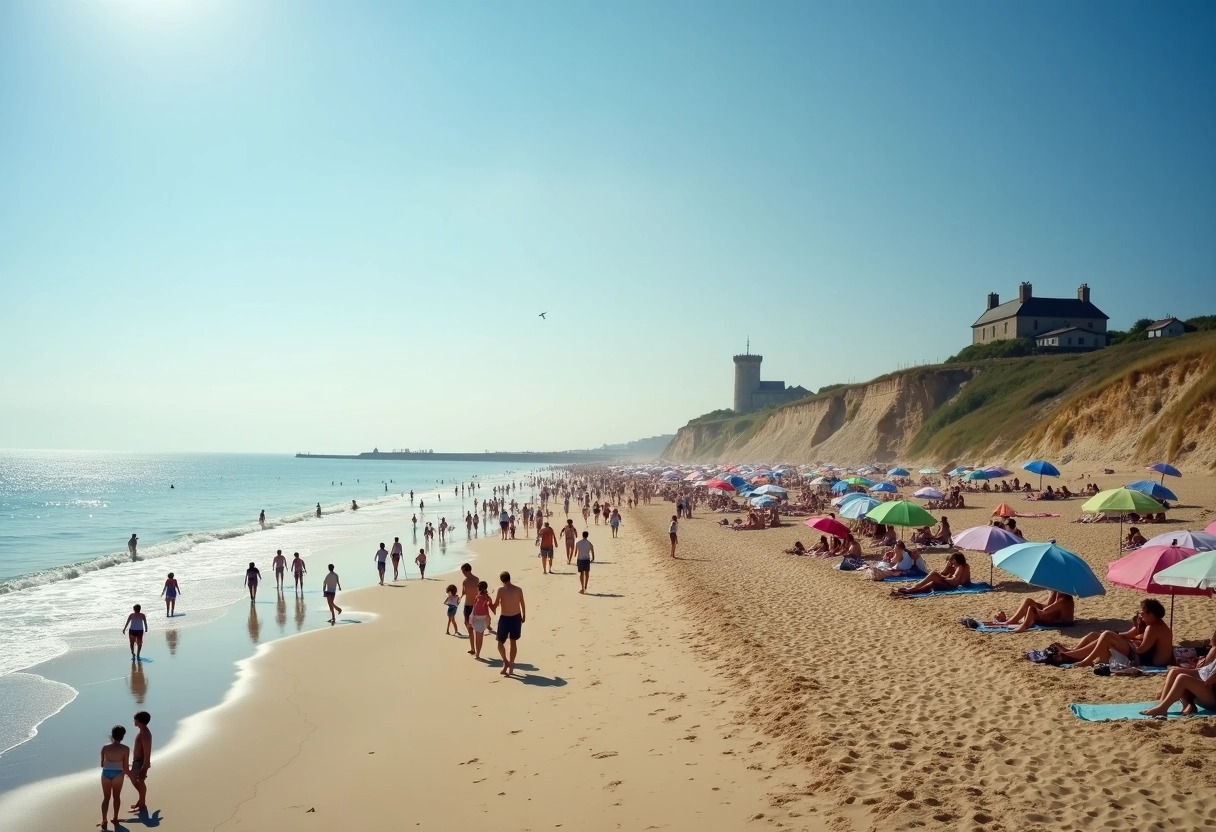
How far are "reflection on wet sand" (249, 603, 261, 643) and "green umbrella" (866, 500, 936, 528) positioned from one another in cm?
1300

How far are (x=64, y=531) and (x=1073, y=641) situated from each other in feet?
168

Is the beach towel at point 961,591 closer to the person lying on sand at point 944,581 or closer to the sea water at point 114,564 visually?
the person lying on sand at point 944,581

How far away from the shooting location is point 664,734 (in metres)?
7.50

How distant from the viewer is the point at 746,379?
143375mm

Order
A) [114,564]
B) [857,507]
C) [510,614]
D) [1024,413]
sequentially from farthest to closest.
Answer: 1. [1024,413]
2. [114,564]
3. [857,507]
4. [510,614]

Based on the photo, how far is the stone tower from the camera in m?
143

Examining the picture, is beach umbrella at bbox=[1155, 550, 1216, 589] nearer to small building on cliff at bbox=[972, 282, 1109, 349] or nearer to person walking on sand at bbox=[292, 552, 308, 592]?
person walking on sand at bbox=[292, 552, 308, 592]

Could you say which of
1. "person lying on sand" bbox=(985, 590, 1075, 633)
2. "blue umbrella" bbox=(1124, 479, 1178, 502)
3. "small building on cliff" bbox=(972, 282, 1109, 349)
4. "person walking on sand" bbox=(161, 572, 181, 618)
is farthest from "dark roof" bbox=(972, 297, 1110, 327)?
"person walking on sand" bbox=(161, 572, 181, 618)

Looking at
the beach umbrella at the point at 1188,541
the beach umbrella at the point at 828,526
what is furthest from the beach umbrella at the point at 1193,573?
the beach umbrella at the point at 828,526

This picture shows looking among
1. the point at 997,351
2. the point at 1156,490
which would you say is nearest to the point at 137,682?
the point at 1156,490

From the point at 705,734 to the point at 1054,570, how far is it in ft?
18.2

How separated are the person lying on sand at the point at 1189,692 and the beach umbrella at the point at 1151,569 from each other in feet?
5.22

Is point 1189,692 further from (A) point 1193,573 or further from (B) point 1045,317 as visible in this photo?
(B) point 1045,317

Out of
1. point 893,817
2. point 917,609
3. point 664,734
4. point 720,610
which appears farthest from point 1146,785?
point 720,610
